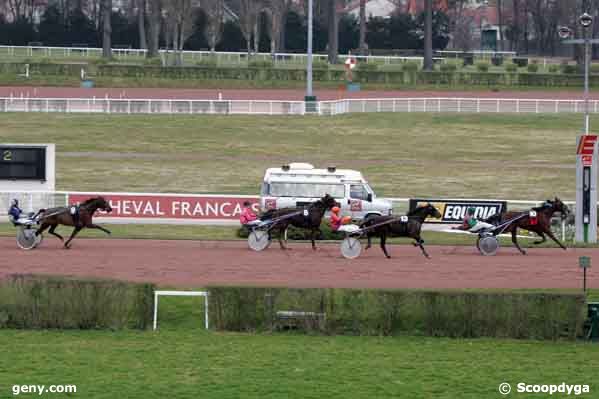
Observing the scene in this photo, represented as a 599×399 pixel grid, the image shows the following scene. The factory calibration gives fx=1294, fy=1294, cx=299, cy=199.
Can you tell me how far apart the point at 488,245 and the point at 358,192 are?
4556 millimetres

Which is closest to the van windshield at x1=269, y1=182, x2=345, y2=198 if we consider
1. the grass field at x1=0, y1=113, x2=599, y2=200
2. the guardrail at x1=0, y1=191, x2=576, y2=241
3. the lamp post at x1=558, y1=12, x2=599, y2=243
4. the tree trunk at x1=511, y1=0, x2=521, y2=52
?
the guardrail at x1=0, y1=191, x2=576, y2=241

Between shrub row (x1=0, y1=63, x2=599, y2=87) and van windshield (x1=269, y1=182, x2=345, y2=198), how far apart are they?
3489 cm

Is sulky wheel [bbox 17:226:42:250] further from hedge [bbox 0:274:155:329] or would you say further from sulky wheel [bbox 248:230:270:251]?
hedge [bbox 0:274:155:329]

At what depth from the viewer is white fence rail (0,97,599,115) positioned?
50875 millimetres

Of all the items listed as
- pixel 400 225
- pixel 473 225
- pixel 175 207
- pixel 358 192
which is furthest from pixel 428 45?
pixel 400 225

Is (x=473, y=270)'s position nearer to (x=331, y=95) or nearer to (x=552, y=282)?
(x=552, y=282)

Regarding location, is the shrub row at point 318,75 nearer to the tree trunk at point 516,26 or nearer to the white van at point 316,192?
the tree trunk at point 516,26

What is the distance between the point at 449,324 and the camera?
17.0m

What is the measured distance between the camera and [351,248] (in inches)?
946

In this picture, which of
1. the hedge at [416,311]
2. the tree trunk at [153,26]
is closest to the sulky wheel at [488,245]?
the hedge at [416,311]

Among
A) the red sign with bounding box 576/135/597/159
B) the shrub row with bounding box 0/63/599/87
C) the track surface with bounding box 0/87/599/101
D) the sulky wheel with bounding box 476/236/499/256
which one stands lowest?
the sulky wheel with bounding box 476/236/499/256

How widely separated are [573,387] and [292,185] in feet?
48.0

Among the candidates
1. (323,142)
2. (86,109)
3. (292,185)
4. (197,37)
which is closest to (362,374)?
(292,185)

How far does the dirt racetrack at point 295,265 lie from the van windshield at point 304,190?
6.38 ft
